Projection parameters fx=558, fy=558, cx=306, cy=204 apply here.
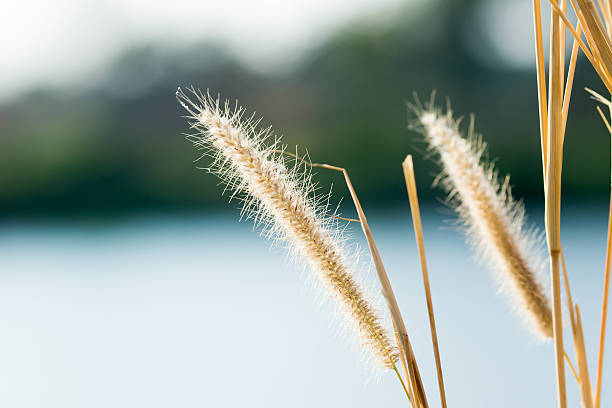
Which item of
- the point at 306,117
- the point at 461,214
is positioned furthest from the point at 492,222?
the point at 306,117

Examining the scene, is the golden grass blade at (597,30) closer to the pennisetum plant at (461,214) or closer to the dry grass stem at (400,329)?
the pennisetum plant at (461,214)

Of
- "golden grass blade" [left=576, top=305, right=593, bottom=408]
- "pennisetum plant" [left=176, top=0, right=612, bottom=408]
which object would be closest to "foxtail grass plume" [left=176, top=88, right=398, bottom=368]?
"pennisetum plant" [left=176, top=0, right=612, bottom=408]

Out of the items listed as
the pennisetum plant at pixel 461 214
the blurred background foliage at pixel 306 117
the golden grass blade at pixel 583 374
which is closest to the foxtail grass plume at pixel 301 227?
the pennisetum plant at pixel 461 214

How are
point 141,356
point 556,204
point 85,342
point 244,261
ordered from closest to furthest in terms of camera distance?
1. point 556,204
2. point 141,356
3. point 85,342
4. point 244,261

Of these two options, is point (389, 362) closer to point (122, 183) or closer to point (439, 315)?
point (439, 315)

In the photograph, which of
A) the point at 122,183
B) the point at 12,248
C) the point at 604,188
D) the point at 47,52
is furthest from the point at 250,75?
the point at 604,188

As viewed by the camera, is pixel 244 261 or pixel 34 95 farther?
pixel 34 95
